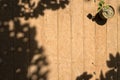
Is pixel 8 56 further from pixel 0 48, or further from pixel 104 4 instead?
pixel 104 4

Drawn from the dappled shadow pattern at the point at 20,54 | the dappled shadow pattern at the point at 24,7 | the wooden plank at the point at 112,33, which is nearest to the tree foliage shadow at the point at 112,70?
the wooden plank at the point at 112,33

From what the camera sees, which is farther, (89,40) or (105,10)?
(89,40)

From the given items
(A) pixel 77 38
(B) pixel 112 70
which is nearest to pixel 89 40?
(A) pixel 77 38

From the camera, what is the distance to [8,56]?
5.29 metres

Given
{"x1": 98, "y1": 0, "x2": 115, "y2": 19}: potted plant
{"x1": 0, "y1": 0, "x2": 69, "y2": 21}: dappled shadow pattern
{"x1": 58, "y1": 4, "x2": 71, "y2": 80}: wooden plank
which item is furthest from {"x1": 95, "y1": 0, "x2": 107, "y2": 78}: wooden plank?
{"x1": 0, "y1": 0, "x2": 69, "y2": 21}: dappled shadow pattern

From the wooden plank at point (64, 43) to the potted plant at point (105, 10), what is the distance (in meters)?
0.55

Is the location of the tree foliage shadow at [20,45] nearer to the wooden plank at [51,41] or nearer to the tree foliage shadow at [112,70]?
the wooden plank at [51,41]

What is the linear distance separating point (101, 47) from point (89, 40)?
0.81 ft

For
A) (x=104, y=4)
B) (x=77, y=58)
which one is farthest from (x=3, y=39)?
(x=104, y=4)

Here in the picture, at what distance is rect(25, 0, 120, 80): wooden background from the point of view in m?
5.45

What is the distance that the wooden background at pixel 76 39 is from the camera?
215 inches

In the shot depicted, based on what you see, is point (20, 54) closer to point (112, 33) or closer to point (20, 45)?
point (20, 45)

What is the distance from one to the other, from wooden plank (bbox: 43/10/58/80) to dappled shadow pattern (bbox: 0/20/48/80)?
10 cm

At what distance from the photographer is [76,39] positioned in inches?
219
